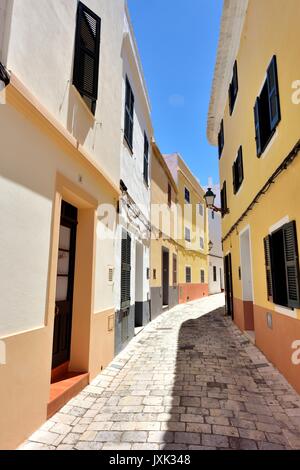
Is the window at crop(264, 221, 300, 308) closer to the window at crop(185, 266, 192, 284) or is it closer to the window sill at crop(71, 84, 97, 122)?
the window sill at crop(71, 84, 97, 122)

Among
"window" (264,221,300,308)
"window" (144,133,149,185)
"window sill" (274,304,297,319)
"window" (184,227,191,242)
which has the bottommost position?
"window sill" (274,304,297,319)

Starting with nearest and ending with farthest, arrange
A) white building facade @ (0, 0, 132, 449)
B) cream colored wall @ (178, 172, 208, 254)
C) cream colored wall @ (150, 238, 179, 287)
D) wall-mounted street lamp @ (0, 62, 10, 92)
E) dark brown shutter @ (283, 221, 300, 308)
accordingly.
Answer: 1. wall-mounted street lamp @ (0, 62, 10, 92)
2. white building facade @ (0, 0, 132, 449)
3. dark brown shutter @ (283, 221, 300, 308)
4. cream colored wall @ (150, 238, 179, 287)
5. cream colored wall @ (178, 172, 208, 254)

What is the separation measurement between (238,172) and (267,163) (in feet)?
10.5

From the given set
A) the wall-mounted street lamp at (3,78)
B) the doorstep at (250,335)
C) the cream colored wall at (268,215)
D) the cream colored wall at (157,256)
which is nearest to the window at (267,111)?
the cream colored wall at (268,215)

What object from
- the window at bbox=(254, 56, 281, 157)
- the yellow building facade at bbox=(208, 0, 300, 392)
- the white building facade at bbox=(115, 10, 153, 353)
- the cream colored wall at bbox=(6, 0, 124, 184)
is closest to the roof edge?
the yellow building facade at bbox=(208, 0, 300, 392)

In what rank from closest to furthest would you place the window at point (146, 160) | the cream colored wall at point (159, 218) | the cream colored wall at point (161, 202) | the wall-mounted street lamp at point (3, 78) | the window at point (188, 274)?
the wall-mounted street lamp at point (3, 78)
the window at point (146, 160)
the cream colored wall at point (159, 218)
the cream colored wall at point (161, 202)
the window at point (188, 274)

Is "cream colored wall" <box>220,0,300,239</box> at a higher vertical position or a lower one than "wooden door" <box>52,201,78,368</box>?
higher

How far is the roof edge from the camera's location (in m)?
7.44

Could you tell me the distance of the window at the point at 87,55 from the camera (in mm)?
4715

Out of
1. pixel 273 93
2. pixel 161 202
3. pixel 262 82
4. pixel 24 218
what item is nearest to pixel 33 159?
pixel 24 218

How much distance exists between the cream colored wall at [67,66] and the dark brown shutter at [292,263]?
11.5ft

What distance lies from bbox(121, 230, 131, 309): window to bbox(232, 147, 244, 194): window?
3612mm

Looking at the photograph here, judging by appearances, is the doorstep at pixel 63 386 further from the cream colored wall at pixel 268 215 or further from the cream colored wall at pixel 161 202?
the cream colored wall at pixel 161 202
